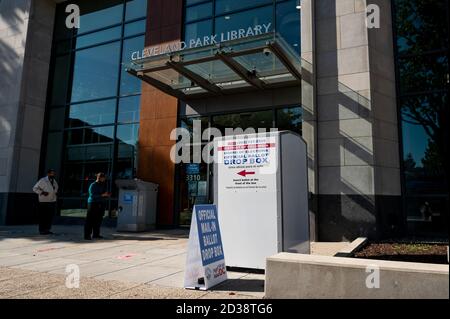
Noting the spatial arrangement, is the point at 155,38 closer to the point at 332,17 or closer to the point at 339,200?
the point at 332,17

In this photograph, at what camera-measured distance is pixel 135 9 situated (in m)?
14.5

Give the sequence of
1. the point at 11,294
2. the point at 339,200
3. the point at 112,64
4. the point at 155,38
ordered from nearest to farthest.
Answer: the point at 11,294
the point at 339,200
the point at 155,38
the point at 112,64

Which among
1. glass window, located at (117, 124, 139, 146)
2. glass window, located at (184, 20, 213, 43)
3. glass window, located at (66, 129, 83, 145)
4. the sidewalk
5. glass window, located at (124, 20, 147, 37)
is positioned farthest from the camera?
glass window, located at (66, 129, 83, 145)

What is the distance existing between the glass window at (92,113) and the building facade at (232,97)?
0.06 metres

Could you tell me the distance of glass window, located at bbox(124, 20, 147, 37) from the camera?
14.1 m

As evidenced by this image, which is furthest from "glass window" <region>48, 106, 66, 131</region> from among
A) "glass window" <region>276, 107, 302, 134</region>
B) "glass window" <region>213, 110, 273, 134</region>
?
"glass window" <region>276, 107, 302, 134</region>

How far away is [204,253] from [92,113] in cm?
1129

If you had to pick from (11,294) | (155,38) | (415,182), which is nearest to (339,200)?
(415,182)

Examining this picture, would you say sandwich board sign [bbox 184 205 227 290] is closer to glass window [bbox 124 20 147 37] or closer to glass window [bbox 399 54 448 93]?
glass window [bbox 399 54 448 93]

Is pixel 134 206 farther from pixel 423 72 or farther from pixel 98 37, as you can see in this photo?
pixel 423 72

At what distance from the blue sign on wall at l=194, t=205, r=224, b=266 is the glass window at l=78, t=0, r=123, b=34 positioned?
12.0m

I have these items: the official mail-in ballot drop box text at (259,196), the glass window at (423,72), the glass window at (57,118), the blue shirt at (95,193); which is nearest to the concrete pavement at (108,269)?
the official mail-in ballot drop box text at (259,196)

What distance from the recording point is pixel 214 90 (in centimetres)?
1152
